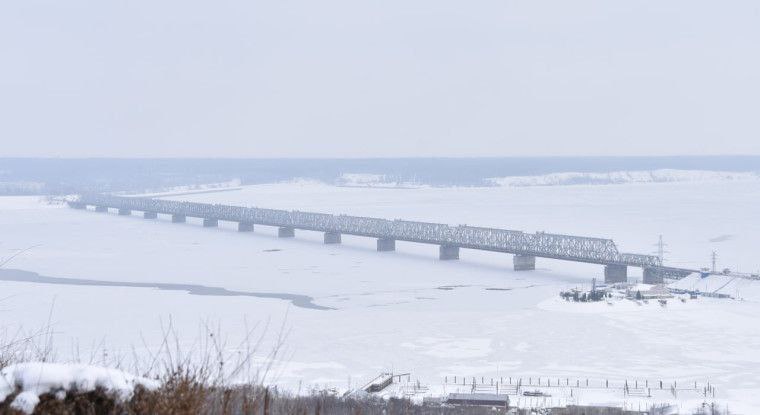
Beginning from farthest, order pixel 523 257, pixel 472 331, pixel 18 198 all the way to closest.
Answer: pixel 18 198 → pixel 523 257 → pixel 472 331

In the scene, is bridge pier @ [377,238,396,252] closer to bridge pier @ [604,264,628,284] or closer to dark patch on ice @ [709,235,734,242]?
bridge pier @ [604,264,628,284]

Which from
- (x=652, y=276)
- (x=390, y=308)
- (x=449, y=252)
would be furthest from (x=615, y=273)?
(x=390, y=308)

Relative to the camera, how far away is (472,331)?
30.3m

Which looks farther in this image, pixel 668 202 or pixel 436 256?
pixel 668 202

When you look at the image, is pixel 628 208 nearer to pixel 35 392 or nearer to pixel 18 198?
pixel 18 198

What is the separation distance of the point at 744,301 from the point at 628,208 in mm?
61410

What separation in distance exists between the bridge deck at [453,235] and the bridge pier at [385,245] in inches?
9.4

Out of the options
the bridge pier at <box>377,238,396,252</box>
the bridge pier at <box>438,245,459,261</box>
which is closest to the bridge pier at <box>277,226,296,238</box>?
the bridge pier at <box>377,238,396,252</box>

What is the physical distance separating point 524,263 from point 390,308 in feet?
61.7

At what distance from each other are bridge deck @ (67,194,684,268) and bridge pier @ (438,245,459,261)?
263 millimetres

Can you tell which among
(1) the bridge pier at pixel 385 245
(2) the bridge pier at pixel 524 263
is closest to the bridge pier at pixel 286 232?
(1) the bridge pier at pixel 385 245

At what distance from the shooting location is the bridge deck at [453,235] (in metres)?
51.8

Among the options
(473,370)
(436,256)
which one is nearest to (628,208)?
(436,256)

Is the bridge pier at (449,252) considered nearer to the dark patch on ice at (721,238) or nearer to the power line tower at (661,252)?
the power line tower at (661,252)
